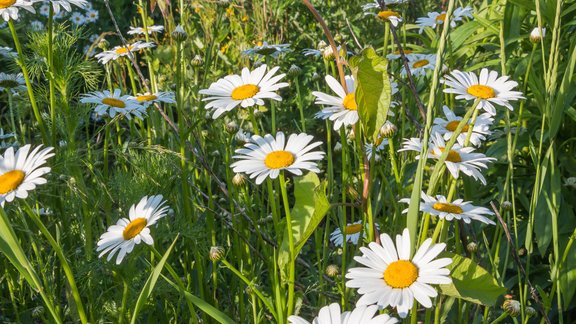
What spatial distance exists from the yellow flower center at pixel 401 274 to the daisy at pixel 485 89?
446 millimetres

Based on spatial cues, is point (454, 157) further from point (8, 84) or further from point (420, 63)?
point (8, 84)

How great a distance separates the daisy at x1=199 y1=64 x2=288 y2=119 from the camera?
1.35m

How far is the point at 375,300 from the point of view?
37.4 inches

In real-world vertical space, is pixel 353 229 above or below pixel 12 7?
below

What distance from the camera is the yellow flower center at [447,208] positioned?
1176 mm

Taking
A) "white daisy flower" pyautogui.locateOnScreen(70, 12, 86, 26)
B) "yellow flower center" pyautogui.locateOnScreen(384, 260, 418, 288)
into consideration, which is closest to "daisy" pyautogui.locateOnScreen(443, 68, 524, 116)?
"yellow flower center" pyautogui.locateOnScreen(384, 260, 418, 288)

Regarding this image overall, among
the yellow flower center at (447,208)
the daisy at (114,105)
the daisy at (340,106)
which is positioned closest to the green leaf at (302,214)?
the daisy at (340,106)

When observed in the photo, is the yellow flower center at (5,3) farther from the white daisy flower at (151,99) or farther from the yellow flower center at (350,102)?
the yellow flower center at (350,102)

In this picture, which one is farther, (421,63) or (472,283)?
(421,63)

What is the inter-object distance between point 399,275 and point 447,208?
0.23 m

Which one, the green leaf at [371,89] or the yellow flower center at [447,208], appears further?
the yellow flower center at [447,208]

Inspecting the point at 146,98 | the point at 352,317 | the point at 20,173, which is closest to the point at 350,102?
the point at 352,317

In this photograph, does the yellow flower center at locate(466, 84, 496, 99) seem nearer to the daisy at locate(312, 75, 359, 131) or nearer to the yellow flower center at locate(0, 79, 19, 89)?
the daisy at locate(312, 75, 359, 131)

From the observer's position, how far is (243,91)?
4.63ft
